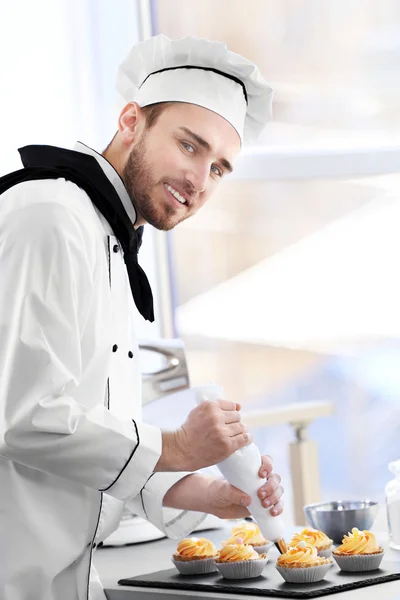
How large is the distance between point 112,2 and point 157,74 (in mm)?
2083

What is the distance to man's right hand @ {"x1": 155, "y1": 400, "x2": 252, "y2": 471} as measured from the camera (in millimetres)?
1313

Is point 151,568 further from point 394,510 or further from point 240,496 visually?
point 394,510

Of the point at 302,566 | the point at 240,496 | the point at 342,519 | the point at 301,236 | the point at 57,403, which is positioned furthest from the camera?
the point at 301,236

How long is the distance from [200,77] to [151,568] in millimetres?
960

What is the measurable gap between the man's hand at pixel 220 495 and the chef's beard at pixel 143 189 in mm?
500

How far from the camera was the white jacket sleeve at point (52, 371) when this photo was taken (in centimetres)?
124

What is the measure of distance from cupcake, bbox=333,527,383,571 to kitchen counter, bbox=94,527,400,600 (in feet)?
0.18

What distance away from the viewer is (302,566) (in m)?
1.35

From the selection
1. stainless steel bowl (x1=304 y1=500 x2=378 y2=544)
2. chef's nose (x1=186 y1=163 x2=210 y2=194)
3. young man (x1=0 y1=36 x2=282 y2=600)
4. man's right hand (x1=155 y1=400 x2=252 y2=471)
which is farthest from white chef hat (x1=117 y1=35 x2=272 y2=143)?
stainless steel bowl (x1=304 y1=500 x2=378 y2=544)

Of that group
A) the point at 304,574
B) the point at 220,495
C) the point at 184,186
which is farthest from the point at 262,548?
the point at 184,186

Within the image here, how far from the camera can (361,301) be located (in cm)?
373

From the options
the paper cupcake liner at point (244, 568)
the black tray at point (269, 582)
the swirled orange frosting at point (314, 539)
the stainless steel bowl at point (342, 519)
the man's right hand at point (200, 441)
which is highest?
the man's right hand at point (200, 441)

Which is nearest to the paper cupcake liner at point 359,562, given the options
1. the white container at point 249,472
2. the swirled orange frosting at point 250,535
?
the white container at point 249,472

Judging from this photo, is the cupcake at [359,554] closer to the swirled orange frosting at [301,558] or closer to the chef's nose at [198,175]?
the swirled orange frosting at [301,558]
